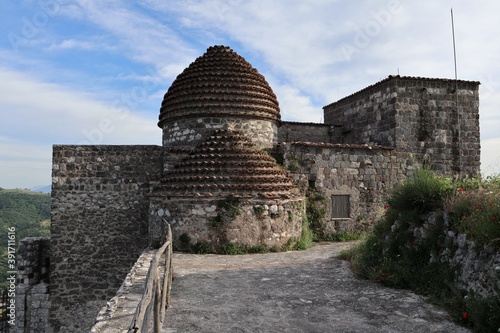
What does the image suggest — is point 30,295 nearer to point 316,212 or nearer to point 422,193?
point 316,212

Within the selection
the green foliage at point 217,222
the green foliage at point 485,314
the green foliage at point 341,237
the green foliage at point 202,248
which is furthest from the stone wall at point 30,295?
the green foliage at point 485,314

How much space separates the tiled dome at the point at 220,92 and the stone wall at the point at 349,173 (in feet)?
5.72

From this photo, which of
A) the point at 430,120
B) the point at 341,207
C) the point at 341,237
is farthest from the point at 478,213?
the point at 430,120

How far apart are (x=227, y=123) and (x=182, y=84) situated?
224 centimetres

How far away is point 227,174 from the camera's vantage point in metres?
10.4

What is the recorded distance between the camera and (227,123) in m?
11.9

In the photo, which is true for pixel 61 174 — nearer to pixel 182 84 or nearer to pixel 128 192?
pixel 128 192

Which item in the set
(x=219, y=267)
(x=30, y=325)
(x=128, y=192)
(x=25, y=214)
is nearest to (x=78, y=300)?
(x=30, y=325)

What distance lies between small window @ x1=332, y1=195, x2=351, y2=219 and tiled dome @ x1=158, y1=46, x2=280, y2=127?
360cm

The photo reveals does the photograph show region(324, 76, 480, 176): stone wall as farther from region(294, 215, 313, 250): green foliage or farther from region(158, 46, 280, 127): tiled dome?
region(294, 215, 313, 250): green foliage

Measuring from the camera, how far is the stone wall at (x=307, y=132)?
1656 centimetres

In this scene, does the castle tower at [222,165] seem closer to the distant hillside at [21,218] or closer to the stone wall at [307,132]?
the stone wall at [307,132]

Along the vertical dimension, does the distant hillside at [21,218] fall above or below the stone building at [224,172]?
below

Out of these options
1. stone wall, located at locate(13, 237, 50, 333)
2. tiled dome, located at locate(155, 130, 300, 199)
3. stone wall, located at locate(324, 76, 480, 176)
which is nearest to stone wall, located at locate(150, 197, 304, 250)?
tiled dome, located at locate(155, 130, 300, 199)
